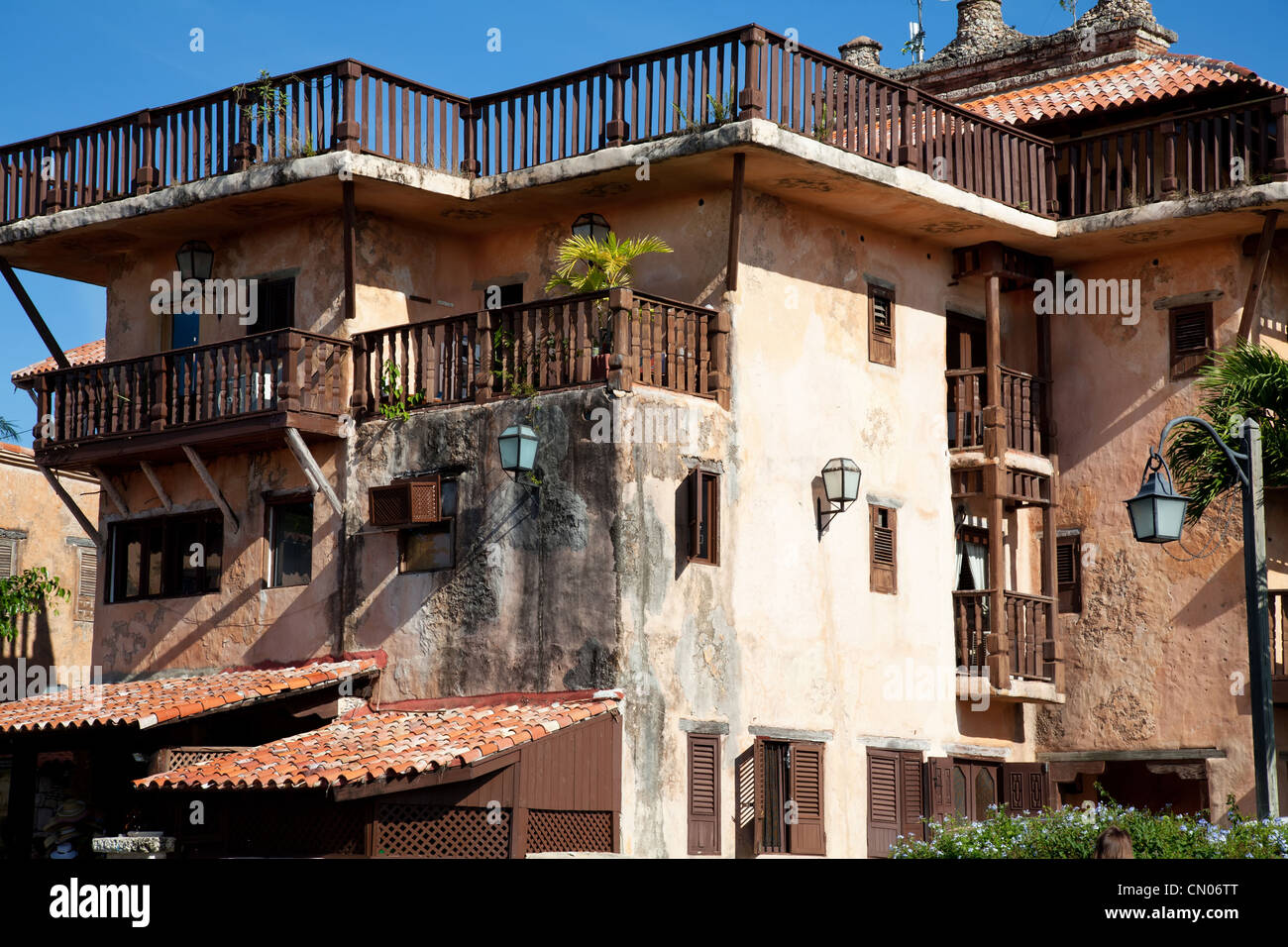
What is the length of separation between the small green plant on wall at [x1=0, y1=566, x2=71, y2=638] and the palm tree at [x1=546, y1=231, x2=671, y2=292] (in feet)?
39.8

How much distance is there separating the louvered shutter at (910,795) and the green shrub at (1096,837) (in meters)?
3.87

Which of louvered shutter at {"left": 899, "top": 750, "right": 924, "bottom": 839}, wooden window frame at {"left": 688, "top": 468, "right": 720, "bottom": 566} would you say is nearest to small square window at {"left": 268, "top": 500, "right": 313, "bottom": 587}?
wooden window frame at {"left": 688, "top": 468, "right": 720, "bottom": 566}

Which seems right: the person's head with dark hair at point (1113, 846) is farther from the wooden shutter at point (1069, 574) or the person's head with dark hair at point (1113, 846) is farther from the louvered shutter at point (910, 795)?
the wooden shutter at point (1069, 574)

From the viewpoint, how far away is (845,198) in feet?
70.5

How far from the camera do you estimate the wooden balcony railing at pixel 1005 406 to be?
23250mm

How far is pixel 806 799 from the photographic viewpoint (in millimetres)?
20516

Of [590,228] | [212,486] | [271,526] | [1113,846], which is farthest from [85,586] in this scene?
[1113,846]

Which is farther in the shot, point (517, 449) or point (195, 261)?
point (195, 261)

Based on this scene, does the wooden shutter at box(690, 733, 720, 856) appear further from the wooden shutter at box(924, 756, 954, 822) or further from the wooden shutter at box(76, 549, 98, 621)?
the wooden shutter at box(76, 549, 98, 621)

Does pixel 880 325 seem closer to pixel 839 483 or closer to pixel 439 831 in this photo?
pixel 839 483

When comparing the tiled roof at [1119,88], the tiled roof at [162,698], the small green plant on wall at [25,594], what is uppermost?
the tiled roof at [1119,88]

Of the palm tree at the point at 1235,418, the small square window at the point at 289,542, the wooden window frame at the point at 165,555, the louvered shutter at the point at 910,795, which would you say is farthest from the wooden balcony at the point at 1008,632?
the wooden window frame at the point at 165,555

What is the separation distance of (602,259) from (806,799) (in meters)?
6.44

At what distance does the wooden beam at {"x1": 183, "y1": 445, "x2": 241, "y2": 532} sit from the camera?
2206 cm
